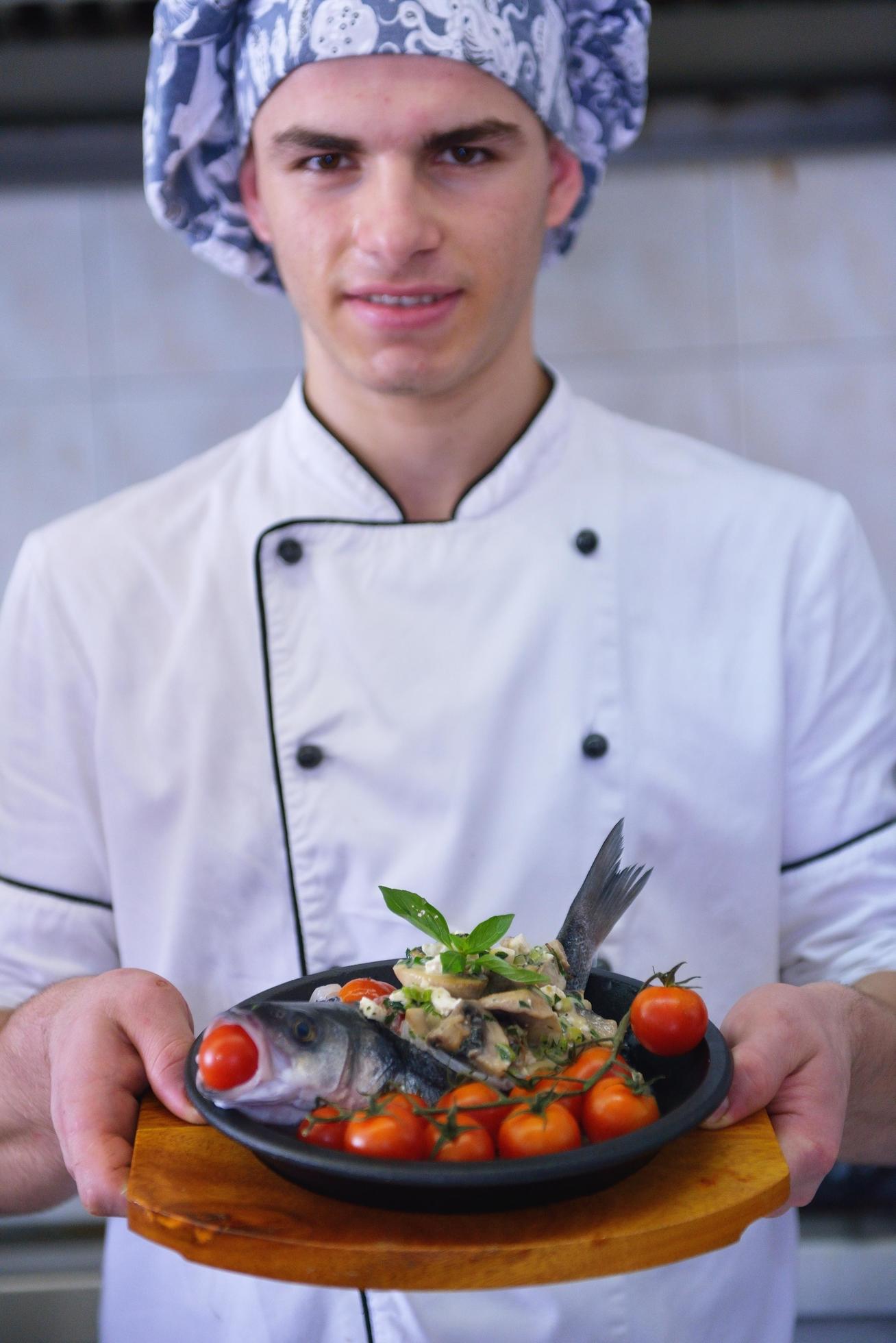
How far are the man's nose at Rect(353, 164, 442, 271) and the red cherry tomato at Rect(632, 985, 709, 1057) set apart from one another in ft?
2.34

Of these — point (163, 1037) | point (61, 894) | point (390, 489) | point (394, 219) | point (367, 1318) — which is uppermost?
point (394, 219)

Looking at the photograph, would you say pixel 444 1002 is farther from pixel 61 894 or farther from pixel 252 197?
pixel 252 197

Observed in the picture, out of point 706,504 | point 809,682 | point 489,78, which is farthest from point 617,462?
point 489,78

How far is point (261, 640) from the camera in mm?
1363

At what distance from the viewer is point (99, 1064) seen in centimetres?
93

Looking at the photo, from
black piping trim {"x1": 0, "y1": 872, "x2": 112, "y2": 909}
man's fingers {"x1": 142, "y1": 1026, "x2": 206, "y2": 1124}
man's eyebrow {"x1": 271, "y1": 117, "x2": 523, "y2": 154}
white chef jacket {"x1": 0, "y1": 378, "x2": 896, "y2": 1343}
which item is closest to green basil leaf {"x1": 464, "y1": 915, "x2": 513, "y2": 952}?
man's fingers {"x1": 142, "y1": 1026, "x2": 206, "y2": 1124}

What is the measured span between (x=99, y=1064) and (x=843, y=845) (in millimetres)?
804

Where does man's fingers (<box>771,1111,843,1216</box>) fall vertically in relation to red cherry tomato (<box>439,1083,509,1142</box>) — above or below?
below

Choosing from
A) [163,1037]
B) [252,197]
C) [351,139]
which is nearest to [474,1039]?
[163,1037]

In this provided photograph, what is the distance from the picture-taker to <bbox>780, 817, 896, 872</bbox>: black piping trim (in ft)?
4.47

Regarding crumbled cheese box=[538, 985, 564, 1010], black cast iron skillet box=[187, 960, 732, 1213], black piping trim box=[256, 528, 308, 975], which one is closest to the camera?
black cast iron skillet box=[187, 960, 732, 1213]

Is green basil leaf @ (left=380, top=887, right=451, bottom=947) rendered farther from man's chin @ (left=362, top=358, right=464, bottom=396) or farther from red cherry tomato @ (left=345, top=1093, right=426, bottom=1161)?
man's chin @ (left=362, top=358, right=464, bottom=396)

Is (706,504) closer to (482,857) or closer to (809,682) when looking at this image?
(809,682)

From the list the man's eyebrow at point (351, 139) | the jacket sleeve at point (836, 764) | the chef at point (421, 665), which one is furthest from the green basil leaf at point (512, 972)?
the man's eyebrow at point (351, 139)
